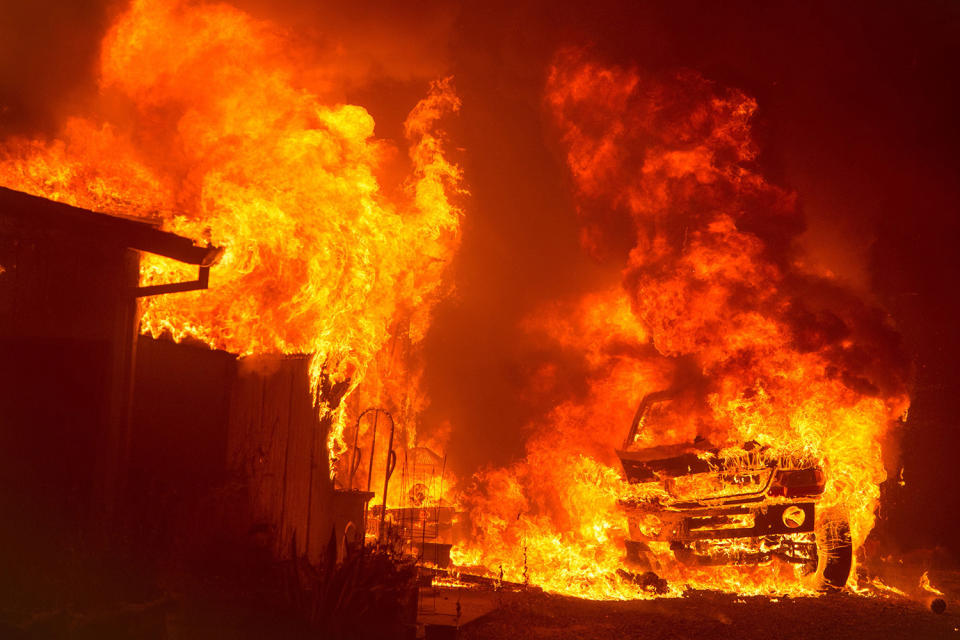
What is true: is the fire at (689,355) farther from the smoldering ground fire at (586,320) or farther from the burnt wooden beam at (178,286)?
the burnt wooden beam at (178,286)

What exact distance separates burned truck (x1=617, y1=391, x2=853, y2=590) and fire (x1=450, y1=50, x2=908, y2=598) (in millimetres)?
84

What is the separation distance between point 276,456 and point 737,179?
10.0 metres

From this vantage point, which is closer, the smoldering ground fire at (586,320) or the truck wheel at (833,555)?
the smoldering ground fire at (586,320)

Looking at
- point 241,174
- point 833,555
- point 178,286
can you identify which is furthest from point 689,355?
point 178,286

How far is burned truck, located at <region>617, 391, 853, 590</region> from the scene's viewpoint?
1202 cm

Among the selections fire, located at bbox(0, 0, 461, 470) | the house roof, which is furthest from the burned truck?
the house roof

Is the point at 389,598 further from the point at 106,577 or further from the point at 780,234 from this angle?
the point at 780,234

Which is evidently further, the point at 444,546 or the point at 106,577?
the point at 444,546

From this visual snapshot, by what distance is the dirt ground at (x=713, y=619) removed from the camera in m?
9.30

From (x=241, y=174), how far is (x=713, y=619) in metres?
8.84

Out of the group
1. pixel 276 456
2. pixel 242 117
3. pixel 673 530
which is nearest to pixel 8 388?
pixel 276 456

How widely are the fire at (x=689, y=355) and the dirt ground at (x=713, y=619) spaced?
1024mm

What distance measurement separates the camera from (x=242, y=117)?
496 inches

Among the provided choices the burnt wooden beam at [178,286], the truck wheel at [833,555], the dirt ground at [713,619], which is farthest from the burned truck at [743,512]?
the burnt wooden beam at [178,286]
